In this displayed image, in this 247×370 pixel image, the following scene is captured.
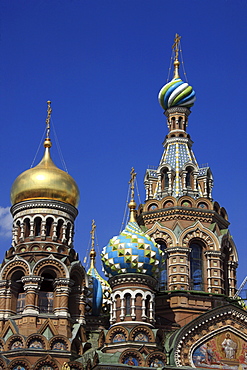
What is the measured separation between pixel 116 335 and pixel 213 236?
19.3 feet

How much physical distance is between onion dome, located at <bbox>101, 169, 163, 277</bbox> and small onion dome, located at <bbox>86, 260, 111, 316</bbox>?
295 cm

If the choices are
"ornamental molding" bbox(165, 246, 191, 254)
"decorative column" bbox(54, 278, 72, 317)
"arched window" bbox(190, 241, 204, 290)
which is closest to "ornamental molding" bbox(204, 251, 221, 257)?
"arched window" bbox(190, 241, 204, 290)

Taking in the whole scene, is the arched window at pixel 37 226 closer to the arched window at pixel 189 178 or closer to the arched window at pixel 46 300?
the arched window at pixel 46 300

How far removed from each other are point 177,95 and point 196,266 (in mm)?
6965

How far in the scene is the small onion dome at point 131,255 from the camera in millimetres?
23766

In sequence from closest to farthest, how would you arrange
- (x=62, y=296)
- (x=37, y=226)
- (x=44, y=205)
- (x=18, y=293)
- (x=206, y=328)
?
(x=206, y=328) < (x=62, y=296) < (x=18, y=293) < (x=44, y=205) < (x=37, y=226)

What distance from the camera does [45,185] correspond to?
2573cm

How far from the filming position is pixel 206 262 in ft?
88.8

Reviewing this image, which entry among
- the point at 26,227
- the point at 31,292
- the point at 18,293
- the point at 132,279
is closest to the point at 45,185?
the point at 26,227

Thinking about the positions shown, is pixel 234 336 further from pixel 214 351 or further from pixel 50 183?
pixel 50 183

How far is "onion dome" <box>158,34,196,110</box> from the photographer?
99.7 feet

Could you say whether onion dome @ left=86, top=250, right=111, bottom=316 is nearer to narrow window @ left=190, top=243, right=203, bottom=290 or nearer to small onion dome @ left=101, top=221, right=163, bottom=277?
small onion dome @ left=101, top=221, right=163, bottom=277

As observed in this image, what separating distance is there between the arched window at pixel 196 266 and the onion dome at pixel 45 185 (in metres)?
4.40

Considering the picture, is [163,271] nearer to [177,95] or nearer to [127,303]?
[127,303]
